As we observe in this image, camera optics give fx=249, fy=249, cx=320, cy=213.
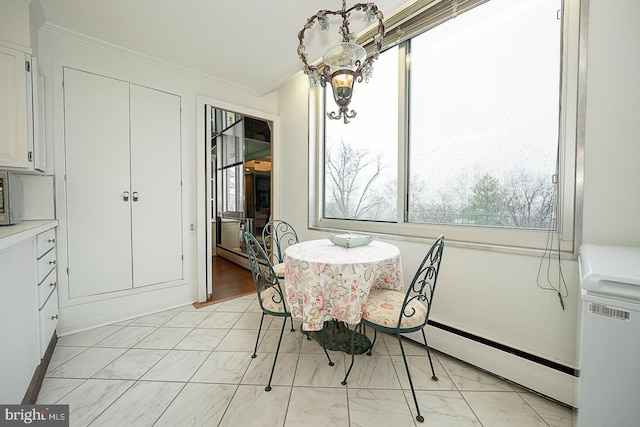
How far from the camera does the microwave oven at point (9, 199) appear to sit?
1627mm

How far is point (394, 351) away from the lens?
1961 millimetres

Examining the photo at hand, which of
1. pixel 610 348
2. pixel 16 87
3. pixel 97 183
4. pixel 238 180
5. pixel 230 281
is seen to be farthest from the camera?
pixel 238 180

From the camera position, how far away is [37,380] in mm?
1492

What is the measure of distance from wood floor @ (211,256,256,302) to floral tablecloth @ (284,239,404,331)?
1.90m

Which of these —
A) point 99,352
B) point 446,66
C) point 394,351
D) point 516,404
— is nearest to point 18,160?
point 99,352

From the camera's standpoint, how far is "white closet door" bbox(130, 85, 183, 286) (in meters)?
2.54

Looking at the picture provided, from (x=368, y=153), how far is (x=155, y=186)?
2284 mm

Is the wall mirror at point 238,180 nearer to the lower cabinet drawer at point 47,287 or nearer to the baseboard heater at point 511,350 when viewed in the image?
the lower cabinet drawer at point 47,287

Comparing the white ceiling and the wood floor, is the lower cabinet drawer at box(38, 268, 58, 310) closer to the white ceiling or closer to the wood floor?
the wood floor

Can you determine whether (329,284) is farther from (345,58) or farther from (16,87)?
(16,87)

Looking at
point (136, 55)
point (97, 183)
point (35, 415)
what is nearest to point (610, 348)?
point (35, 415)

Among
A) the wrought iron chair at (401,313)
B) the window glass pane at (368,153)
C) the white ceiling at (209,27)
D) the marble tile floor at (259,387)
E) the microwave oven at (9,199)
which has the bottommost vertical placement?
the marble tile floor at (259,387)

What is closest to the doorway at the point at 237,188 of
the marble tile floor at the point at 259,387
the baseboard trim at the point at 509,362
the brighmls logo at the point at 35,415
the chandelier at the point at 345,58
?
the marble tile floor at the point at 259,387

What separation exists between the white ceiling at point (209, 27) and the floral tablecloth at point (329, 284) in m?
1.94
